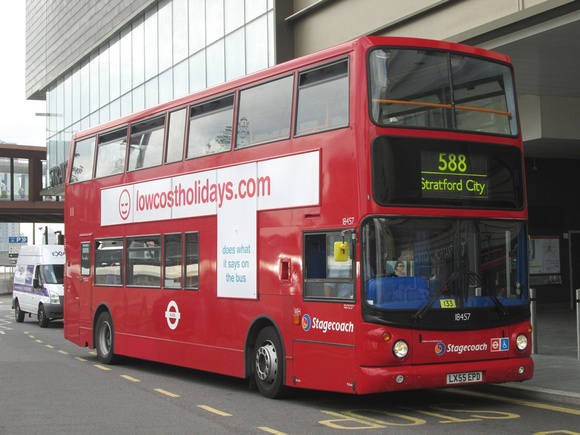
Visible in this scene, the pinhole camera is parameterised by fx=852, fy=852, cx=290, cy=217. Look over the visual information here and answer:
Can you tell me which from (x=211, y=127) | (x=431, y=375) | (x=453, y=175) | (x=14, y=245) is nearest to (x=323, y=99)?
(x=453, y=175)

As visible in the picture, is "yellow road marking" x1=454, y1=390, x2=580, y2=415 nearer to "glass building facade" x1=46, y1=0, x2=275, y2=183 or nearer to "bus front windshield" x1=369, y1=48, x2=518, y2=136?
"bus front windshield" x1=369, y1=48, x2=518, y2=136

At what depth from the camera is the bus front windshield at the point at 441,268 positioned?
9.22 meters

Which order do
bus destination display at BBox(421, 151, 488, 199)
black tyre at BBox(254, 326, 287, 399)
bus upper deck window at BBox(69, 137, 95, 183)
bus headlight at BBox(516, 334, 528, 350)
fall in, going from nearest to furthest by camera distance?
bus destination display at BBox(421, 151, 488, 199) < bus headlight at BBox(516, 334, 528, 350) < black tyre at BBox(254, 326, 287, 399) < bus upper deck window at BBox(69, 137, 95, 183)

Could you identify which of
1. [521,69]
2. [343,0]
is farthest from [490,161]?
[343,0]

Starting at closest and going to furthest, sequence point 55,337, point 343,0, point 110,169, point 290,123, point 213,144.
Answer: point 290,123 < point 213,144 < point 110,169 < point 343,0 < point 55,337

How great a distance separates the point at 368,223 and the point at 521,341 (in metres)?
2.43

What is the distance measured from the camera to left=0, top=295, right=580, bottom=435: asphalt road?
877 cm

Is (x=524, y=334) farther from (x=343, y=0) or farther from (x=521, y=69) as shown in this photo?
(x=343, y=0)

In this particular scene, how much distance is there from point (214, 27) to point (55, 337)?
1013cm

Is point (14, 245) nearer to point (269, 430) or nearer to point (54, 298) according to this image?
point (54, 298)

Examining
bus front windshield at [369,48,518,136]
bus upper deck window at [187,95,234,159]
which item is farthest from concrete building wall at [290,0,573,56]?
bus upper deck window at [187,95,234,159]

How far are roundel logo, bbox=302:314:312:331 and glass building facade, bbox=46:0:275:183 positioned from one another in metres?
12.8

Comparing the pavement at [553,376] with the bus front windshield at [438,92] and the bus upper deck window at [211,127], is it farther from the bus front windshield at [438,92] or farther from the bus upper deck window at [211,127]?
the bus upper deck window at [211,127]

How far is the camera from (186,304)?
42.8 feet
